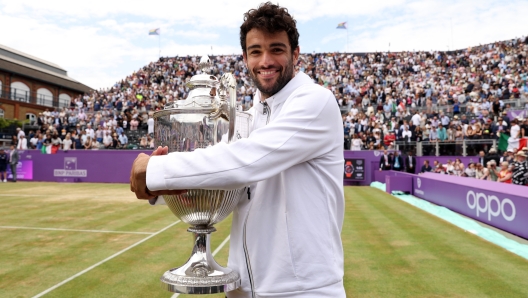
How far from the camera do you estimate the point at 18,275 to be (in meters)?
5.21

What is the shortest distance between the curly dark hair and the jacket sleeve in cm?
32

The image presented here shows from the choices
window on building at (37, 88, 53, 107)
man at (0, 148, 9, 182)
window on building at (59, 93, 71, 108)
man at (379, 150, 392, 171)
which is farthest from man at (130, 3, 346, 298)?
window on building at (59, 93, 71, 108)

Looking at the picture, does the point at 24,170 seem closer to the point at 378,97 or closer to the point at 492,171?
the point at 378,97

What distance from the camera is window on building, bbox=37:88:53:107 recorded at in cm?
4606

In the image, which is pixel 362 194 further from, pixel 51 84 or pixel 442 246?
pixel 51 84

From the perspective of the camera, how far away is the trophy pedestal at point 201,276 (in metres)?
1.46

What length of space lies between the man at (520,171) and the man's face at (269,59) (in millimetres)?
10019

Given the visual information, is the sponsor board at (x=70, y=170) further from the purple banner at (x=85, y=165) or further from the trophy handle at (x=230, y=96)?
the trophy handle at (x=230, y=96)

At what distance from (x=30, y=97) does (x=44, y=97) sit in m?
2.17

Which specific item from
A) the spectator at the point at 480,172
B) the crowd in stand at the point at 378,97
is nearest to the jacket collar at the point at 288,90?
the crowd in stand at the point at 378,97

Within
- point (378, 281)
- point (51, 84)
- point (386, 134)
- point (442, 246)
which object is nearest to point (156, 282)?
point (378, 281)

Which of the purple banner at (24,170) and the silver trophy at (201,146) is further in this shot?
the purple banner at (24,170)

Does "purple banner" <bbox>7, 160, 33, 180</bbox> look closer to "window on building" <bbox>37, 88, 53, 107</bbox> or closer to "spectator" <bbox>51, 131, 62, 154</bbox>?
"spectator" <bbox>51, 131, 62, 154</bbox>

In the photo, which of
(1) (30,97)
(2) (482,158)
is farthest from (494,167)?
(1) (30,97)
